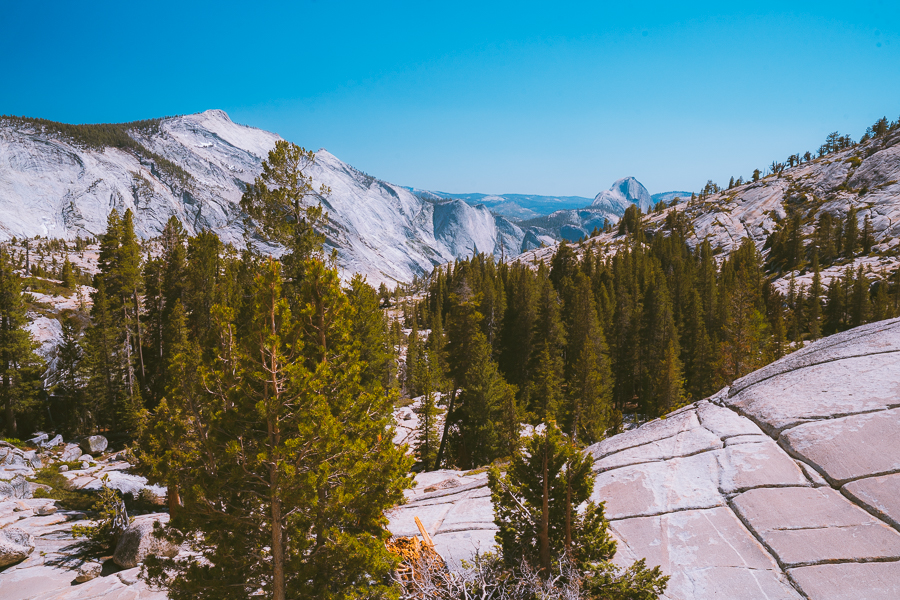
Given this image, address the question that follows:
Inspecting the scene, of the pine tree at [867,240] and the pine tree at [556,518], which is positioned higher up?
the pine tree at [867,240]

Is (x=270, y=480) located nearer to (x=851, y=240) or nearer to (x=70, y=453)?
(x=70, y=453)

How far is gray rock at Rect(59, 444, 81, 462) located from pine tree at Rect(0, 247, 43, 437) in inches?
169

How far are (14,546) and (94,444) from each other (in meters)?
22.2

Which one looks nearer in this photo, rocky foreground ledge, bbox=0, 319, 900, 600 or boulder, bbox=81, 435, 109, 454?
rocky foreground ledge, bbox=0, 319, 900, 600

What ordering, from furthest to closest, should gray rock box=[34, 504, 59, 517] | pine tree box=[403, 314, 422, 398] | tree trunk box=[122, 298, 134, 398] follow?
pine tree box=[403, 314, 422, 398]
tree trunk box=[122, 298, 134, 398]
gray rock box=[34, 504, 59, 517]

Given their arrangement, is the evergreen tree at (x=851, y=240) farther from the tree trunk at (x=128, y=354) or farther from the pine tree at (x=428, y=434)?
the tree trunk at (x=128, y=354)

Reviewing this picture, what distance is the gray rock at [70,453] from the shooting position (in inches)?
1113

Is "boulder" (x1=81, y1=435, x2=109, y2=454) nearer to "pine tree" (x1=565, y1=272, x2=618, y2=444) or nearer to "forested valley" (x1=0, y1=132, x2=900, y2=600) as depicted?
"forested valley" (x1=0, y1=132, x2=900, y2=600)

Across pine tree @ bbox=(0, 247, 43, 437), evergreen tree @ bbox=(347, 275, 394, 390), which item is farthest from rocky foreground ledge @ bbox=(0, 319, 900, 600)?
pine tree @ bbox=(0, 247, 43, 437)

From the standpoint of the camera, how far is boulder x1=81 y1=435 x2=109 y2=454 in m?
30.5

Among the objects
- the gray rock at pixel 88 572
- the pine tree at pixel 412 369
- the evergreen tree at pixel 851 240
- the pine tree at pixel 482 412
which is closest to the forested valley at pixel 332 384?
the pine tree at pixel 482 412

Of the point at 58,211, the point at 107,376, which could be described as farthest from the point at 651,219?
the point at 58,211

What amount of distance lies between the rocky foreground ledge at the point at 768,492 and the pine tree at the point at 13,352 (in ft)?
108

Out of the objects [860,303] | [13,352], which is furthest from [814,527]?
[860,303]
